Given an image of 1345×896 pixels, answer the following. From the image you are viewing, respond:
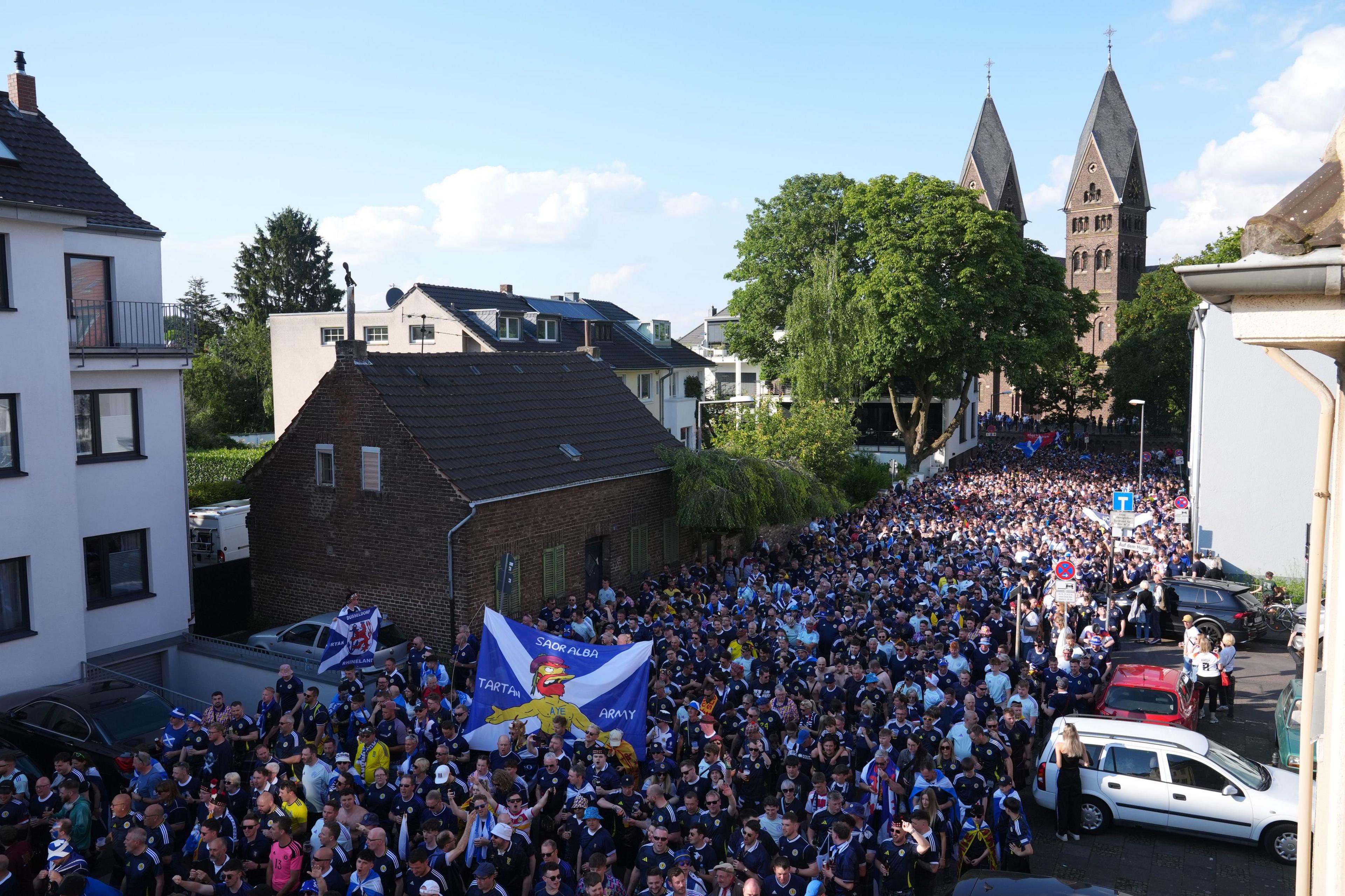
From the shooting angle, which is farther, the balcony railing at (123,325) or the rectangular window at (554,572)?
the rectangular window at (554,572)

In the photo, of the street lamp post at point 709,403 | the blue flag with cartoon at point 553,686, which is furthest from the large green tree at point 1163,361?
the blue flag with cartoon at point 553,686

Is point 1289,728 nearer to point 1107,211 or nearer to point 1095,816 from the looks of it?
point 1095,816

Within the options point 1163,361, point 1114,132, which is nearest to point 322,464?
point 1163,361

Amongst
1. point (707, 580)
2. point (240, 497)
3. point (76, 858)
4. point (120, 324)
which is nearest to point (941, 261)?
point (707, 580)

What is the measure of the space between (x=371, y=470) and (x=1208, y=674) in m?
14.5

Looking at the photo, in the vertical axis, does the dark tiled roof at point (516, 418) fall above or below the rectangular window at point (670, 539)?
above

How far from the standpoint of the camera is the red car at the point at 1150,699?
43.9 ft

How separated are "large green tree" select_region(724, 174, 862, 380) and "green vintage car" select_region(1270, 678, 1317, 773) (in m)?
31.2

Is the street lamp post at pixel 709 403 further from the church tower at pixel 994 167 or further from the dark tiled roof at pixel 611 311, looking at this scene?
the church tower at pixel 994 167

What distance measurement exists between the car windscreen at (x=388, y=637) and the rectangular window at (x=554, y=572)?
3.25 meters

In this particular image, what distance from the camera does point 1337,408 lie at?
399cm

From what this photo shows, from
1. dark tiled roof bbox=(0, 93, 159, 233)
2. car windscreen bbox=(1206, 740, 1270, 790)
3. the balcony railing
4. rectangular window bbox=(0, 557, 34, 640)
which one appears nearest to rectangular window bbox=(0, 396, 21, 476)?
rectangular window bbox=(0, 557, 34, 640)

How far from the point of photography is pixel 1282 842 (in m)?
10.8

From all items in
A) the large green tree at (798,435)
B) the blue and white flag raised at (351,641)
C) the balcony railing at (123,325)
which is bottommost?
the blue and white flag raised at (351,641)
